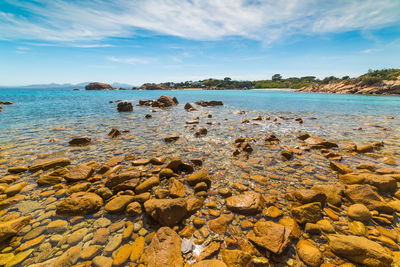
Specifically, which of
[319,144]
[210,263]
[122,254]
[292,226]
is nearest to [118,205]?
[122,254]

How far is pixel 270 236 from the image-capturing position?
154 inches

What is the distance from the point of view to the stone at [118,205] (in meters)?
4.93

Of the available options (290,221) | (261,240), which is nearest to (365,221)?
(290,221)

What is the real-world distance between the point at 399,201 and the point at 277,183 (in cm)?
373

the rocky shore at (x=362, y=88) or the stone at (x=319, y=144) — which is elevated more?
the rocky shore at (x=362, y=88)

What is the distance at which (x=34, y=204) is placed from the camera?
5258 mm

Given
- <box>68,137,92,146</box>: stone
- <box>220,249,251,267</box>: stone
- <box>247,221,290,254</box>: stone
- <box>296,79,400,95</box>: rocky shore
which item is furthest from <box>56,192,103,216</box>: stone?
<box>296,79,400,95</box>: rocky shore

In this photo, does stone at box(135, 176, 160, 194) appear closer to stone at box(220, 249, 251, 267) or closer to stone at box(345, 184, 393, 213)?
stone at box(220, 249, 251, 267)

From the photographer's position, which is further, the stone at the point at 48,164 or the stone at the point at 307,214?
the stone at the point at 48,164

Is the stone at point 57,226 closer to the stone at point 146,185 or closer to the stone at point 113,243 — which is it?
the stone at point 113,243

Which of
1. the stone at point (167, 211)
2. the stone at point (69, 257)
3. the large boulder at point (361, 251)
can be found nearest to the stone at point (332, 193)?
the large boulder at point (361, 251)

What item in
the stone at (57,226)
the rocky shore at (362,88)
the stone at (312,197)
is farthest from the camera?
the rocky shore at (362,88)

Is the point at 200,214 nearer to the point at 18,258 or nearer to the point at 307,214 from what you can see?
the point at 307,214

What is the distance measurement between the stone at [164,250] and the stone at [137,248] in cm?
16
